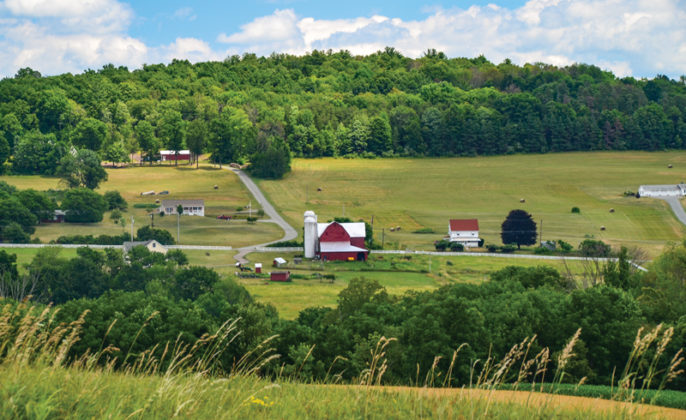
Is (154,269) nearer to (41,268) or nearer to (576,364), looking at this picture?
(41,268)

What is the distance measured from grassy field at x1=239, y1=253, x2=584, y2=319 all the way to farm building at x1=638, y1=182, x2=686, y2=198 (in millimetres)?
33517

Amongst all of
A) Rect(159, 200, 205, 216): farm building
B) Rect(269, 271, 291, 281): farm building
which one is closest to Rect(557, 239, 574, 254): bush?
Rect(269, 271, 291, 281): farm building

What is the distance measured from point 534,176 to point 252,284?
59.6 m

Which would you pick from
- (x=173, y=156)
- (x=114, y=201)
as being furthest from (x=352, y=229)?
(x=173, y=156)

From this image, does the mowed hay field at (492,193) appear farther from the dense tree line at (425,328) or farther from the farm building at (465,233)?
the dense tree line at (425,328)

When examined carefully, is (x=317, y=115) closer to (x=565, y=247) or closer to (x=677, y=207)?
(x=677, y=207)

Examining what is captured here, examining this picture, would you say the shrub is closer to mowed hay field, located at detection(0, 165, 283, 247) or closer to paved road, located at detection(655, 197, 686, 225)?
mowed hay field, located at detection(0, 165, 283, 247)

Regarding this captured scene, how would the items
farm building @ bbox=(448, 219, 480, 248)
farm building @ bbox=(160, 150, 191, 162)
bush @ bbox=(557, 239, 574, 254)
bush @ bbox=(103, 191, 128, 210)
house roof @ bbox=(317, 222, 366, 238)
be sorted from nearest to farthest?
bush @ bbox=(557, 239, 574, 254)
house roof @ bbox=(317, 222, 366, 238)
farm building @ bbox=(448, 219, 480, 248)
bush @ bbox=(103, 191, 128, 210)
farm building @ bbox=(160, 150, 191, 162)

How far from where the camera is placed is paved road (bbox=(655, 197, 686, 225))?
7316 centimetres

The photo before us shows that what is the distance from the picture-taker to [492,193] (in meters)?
85.8

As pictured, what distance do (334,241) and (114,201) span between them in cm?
2691

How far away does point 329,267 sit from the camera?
52781mm

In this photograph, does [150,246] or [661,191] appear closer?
[150,246]

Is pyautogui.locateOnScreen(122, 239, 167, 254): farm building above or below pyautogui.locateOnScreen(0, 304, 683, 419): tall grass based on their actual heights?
below
